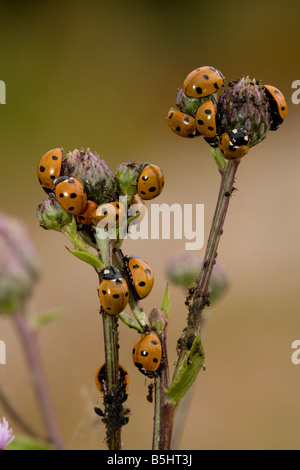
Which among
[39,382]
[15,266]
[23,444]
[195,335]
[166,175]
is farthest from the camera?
[166,175]

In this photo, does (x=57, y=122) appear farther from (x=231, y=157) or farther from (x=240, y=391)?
(x=231, y=157)

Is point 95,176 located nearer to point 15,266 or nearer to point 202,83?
point 202,83

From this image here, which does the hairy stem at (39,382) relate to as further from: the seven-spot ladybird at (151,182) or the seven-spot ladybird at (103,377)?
the seven-spot ladybird at (151,182)

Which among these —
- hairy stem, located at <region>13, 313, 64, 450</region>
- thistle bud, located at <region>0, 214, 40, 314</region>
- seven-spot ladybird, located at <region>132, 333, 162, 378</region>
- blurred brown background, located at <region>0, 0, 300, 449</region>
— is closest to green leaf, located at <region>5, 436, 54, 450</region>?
hairy stem, located at <region>13, 313, 64, 450</region>

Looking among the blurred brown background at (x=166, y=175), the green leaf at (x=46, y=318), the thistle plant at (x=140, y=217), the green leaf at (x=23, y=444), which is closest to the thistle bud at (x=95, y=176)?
the thistle plant at (x=140, y=217)

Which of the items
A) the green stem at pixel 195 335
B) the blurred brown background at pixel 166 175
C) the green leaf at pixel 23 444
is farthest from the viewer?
the blurred brown background at pixel 166 175

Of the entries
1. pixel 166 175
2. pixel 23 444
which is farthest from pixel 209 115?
pixel 166 175
